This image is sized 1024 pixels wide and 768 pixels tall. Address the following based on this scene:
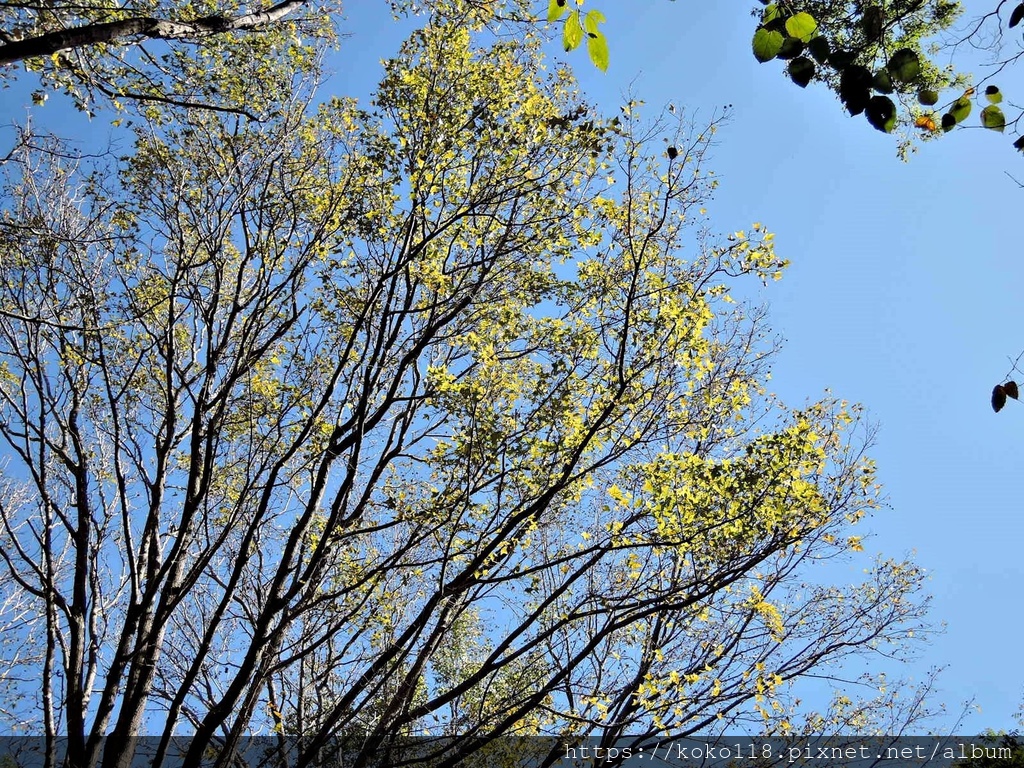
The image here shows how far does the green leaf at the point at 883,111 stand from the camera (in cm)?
256

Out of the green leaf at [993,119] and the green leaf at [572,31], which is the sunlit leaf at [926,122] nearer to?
the green leaf at [993,119]

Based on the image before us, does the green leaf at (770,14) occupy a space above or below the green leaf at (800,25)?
above

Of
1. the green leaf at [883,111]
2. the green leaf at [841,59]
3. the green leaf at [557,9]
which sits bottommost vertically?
the green leaf at [883,111]

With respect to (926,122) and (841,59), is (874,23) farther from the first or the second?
(926,122)

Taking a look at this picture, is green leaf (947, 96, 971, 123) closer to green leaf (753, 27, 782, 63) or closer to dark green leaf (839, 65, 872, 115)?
dark green leaf (839, 65, 872, 115)

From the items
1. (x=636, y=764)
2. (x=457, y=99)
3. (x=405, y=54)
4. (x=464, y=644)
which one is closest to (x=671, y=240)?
(x=457, y=99)

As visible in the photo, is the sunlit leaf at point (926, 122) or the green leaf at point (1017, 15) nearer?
the green leaf at point (1017, 15)

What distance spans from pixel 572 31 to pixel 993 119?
5.17 feet

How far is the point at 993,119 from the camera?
8.75ft

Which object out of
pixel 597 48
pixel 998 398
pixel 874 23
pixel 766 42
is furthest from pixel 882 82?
pixel 998 398

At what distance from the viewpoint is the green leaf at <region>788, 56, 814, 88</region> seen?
253 cm

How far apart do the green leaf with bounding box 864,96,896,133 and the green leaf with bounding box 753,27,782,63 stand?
16.3 inches

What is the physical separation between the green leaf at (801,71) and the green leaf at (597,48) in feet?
2.23

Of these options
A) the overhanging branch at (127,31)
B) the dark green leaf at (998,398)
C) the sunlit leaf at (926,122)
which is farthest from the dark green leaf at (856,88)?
the overhanging branch at (127,31)
